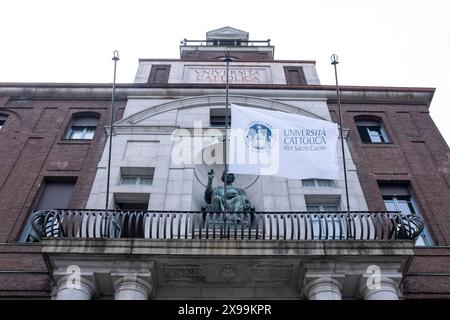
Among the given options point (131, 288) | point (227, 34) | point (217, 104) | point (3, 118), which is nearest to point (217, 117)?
point (217, 104)

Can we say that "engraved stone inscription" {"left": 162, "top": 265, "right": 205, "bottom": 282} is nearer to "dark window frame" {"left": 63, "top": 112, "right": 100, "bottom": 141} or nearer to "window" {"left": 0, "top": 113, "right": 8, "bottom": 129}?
"dark window frame" {"left": 63, "top": 112, "right": 100, "bottom": 141}

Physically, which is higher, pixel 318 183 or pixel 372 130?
pixel 372 130

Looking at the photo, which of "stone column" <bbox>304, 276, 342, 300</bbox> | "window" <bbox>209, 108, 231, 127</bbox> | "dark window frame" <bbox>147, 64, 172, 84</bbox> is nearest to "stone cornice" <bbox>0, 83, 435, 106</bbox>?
"window" <bbox>209, 108, 231, 127</bbox>

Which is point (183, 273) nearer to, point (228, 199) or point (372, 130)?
point (228, 199)

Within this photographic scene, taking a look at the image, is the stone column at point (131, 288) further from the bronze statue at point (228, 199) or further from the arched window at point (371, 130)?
the arched window at point (371, 130)

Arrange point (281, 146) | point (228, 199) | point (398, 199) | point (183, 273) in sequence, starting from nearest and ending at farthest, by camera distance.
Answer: point (183, 273), point (281, 146), point (228, 199), point (398, 199)

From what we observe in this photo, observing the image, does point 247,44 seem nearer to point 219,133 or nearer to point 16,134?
point 219,133

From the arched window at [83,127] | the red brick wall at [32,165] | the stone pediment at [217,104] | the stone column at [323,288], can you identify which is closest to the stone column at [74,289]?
the red brick wall at [32,165]

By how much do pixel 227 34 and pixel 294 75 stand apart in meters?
8.06

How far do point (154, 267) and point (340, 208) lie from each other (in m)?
6.02

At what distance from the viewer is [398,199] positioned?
1527 cm

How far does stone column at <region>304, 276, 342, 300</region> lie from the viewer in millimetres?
10633

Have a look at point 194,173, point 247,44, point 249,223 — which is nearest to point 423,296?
point 249,223

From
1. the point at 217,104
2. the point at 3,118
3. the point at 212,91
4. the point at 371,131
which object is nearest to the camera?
the point at 371,131
